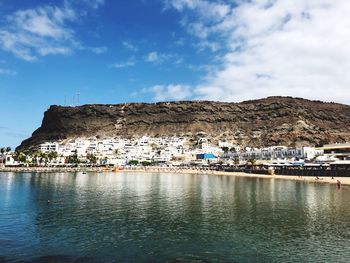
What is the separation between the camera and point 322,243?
1009 inches

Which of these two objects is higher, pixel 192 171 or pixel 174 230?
pixel 192 171

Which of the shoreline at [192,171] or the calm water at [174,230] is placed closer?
the calm water at [174,230]

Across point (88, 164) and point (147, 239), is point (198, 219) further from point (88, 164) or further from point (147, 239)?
point (88, 164)

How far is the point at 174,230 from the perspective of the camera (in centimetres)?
2938

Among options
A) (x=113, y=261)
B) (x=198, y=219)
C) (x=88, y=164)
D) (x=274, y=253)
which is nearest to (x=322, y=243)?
(x=274, y=253)

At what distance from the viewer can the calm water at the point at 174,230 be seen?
2273 centimetres

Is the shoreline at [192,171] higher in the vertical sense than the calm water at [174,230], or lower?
higher

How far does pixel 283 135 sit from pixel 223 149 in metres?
32.1

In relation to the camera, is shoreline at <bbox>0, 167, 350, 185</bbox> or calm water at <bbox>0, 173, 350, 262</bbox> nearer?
calm water at <bbox>0, 173, 350, 262</bbox>

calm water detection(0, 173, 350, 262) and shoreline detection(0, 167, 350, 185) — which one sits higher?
shoreline detection(0, 167, 350, 185)

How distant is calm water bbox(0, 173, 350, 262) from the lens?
2273 centimetres

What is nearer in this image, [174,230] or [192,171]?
[174,230]

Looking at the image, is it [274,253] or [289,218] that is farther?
[289,218]

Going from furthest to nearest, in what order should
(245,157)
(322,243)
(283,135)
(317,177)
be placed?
(283,135) → (245,157) → (317,177) → (322,243)
